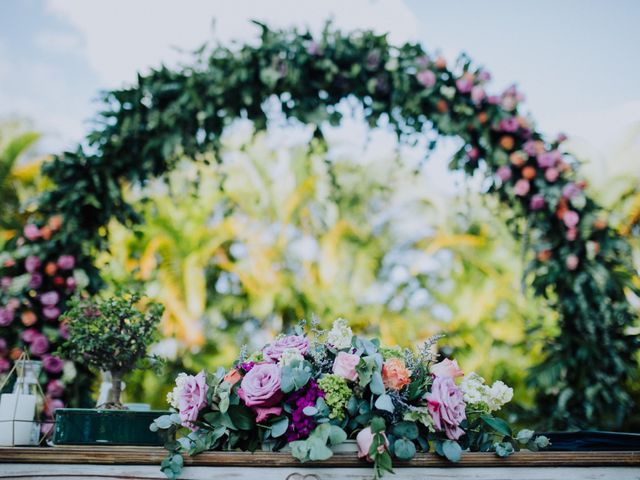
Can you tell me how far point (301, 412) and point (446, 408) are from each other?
37cm

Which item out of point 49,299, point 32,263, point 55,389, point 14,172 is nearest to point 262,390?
point 55,389

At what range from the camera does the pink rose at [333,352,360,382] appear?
5.04 feet

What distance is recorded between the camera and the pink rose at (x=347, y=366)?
1.54 metres

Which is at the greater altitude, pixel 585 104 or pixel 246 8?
pixel 246 8

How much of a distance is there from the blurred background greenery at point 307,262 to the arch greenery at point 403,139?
2260 millimetres

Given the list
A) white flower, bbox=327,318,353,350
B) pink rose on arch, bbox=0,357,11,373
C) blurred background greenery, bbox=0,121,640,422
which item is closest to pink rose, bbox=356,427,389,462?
white flower, bbox=327,318,353,350

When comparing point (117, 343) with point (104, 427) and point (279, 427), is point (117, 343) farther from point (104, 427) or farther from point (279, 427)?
point (279, 427)

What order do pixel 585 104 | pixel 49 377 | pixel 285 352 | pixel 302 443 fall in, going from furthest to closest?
pixel 585 104 < pixel 49 377 < pixel 285 352 < pixel 302 443

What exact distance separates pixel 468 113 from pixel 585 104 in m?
2.50

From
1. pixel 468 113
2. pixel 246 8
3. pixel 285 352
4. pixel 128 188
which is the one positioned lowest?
pixel 285 352

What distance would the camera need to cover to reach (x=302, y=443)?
4.71 feet

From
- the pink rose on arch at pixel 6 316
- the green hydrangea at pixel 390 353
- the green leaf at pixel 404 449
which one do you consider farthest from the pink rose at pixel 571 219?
the pink rose on arch at pixel 6 316

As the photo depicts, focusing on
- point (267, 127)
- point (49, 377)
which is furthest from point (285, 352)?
point (267, 127)

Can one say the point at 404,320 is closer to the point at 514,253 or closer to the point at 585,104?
the point at 514,253
